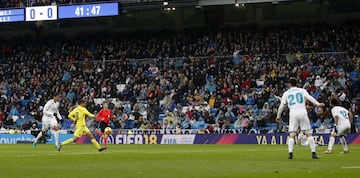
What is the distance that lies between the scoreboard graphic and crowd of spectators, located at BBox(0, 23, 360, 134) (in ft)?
16.4

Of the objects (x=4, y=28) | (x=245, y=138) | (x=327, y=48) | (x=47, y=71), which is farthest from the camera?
(x=4, y=28)

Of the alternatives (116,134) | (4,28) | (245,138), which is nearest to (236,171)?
(245,138)

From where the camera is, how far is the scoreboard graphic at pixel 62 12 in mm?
49625

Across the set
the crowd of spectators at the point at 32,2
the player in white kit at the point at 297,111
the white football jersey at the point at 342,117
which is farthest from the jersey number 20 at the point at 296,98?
the crowd of spectators at the point at 32,2

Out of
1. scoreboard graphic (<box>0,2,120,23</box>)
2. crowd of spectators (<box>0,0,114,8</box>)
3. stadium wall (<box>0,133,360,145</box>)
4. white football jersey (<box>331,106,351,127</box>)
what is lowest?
stadium wall (<box>0,133,360,145</box>)

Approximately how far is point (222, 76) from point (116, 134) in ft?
26.5

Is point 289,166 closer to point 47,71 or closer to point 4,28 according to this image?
point 47,71

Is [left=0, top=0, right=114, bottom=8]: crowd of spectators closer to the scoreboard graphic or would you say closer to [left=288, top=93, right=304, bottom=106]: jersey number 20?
the scoreboard graphic

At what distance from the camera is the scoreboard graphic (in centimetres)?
4962

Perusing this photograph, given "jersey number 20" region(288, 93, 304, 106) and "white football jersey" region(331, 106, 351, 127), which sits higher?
"jersey number 20" region(288, 93, 304, 106)

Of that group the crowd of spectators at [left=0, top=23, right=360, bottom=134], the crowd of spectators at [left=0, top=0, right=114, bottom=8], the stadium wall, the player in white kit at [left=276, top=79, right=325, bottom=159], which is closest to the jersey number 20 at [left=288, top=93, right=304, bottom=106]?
the player in white kit at [left=276, top=79, right=325, bottom=159]

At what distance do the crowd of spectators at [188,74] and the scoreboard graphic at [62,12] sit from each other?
16.4 feet

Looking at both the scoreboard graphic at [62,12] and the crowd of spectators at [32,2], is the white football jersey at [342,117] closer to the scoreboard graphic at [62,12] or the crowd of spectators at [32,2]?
the scoreboard graphic at [62,12]

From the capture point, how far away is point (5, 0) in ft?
181
